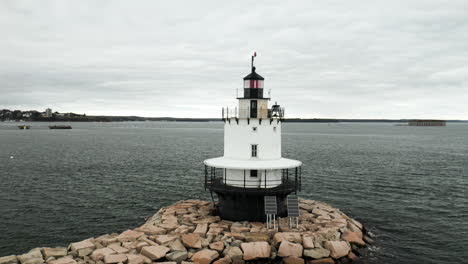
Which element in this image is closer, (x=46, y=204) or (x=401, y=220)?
(x=401, y=220)

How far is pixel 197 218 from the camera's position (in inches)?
854

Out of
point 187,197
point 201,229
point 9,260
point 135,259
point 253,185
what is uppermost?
point 253,185

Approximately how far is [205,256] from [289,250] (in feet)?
13.1

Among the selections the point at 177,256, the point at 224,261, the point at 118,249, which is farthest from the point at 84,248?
the point at 224,261

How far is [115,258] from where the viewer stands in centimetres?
1600

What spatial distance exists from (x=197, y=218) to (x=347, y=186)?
831 inches

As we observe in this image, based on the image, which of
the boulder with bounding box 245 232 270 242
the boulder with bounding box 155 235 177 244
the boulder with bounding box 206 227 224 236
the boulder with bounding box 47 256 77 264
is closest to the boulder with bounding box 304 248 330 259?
the boulder with bounding box 245 232 270 242

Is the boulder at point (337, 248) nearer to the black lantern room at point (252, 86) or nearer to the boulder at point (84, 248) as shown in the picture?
the black lantern room at point (252, 86)

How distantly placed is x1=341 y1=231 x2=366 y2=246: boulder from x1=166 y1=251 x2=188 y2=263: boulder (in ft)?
28.4

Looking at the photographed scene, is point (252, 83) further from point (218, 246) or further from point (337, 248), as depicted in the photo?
point (337, 248)

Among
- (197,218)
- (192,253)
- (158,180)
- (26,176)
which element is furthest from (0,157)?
(192,253)

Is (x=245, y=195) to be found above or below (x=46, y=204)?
above

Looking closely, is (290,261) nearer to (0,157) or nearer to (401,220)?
(401,220)

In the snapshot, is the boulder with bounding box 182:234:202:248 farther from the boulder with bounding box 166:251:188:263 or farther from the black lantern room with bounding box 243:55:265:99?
the black lantern room with bounding box 243:55:265:99
